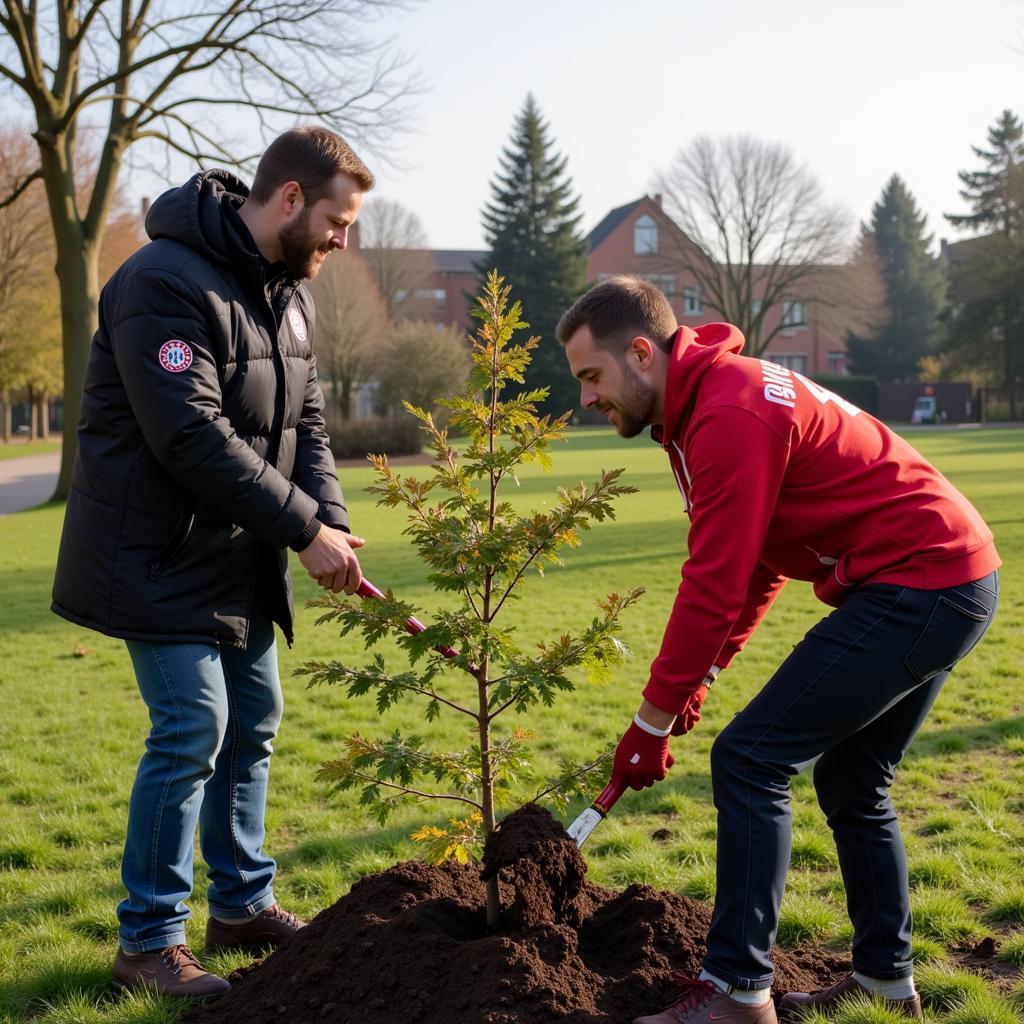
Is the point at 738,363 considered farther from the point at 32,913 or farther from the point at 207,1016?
the point at 32,913

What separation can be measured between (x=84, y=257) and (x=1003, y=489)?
18.2m

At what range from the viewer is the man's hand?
3422 mm

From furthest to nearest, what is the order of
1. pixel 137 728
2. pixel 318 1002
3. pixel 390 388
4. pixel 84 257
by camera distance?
pixel 390 388
pixel 84 257
pixel 137 728
pixel 318 1002

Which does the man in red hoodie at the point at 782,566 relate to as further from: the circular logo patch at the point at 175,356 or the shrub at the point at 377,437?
the shrub at the point at 377,437

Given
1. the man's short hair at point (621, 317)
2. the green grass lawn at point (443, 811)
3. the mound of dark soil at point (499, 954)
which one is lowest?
the green grass lawn at point (443, 811)

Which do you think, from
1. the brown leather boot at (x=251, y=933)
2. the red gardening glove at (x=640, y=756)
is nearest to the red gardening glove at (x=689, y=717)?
the red gardening glove at (x=640, y=756)

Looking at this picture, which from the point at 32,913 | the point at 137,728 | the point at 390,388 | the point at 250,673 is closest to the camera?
the point at 250,673

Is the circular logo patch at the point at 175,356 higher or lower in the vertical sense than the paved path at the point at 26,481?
higher

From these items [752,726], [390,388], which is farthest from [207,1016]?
[390,388]

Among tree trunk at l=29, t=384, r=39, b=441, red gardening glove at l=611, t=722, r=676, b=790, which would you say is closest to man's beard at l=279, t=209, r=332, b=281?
red gardening glove at l=611, t=722, r=676, b=790

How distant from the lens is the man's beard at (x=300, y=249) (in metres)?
3.46

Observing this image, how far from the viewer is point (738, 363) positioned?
9.73ft

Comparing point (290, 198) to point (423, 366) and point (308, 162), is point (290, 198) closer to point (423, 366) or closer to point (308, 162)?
point (308, 162)

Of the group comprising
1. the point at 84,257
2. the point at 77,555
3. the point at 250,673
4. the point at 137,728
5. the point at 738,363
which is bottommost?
the point at 137,728
